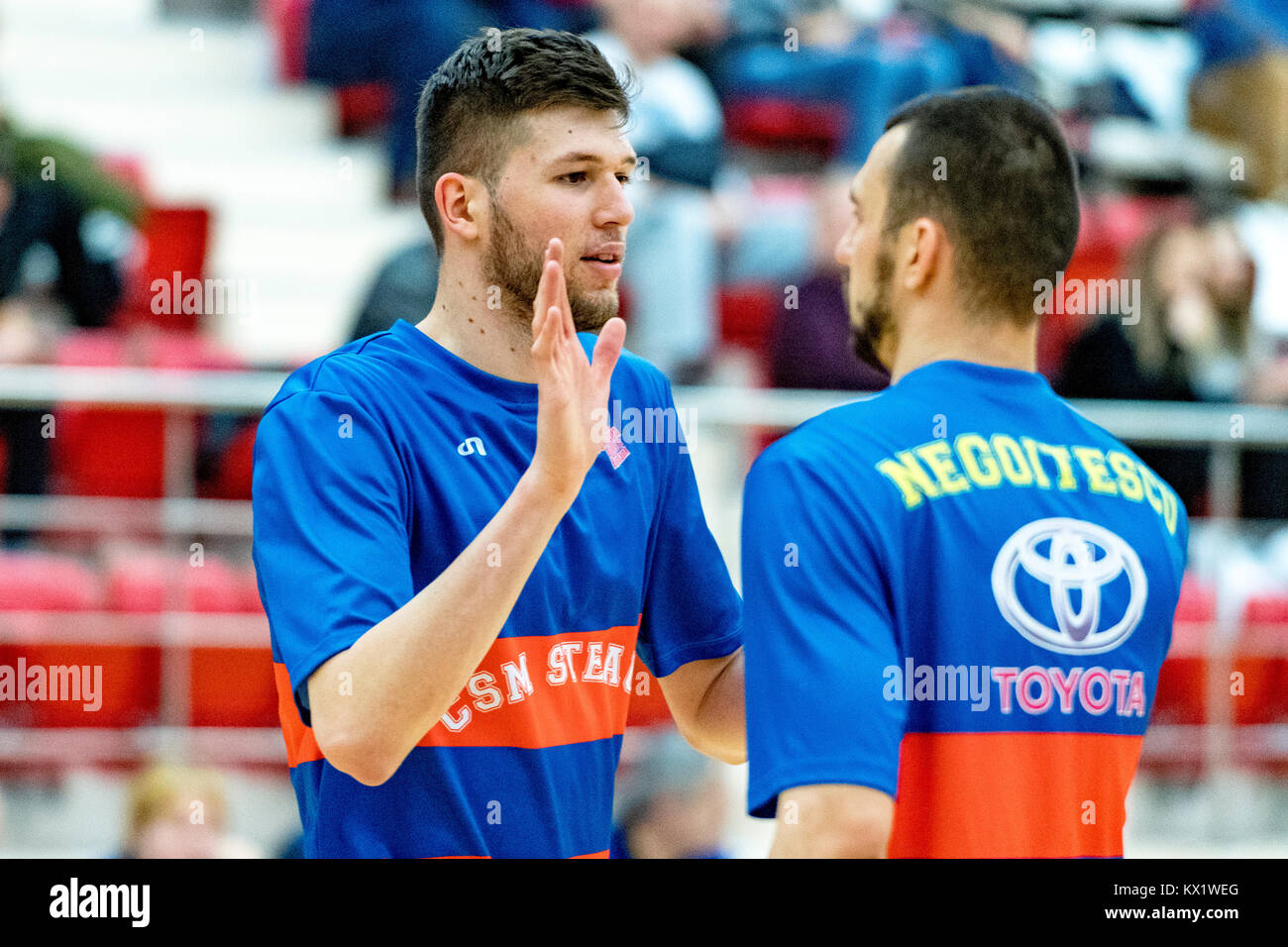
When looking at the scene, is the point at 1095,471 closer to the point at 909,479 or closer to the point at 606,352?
the point at 909,479

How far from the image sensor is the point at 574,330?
188 centimetres

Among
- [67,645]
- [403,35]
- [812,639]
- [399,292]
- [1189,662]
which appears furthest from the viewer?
[403,35]

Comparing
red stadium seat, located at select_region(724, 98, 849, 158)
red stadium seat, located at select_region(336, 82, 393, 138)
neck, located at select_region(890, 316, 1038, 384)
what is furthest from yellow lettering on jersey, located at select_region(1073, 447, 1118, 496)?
red stadium seat, located at select_region(336, 82, 393, 138)

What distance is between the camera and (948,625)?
1711 mm

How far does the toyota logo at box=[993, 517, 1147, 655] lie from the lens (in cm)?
174

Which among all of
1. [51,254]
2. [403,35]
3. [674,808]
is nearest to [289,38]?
[403,35]

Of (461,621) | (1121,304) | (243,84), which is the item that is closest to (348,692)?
(461,621)

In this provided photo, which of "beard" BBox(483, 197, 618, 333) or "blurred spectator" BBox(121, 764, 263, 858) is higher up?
"beard" BBox(483, 197, 618, 333)

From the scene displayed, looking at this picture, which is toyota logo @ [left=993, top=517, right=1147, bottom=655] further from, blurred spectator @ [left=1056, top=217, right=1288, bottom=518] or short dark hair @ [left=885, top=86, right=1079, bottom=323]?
blurred spectator @ [left=1056, top=217, right=1288, bottom=518]

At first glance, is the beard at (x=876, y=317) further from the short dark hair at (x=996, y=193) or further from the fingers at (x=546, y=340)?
the fingers at (x=546, y=340)

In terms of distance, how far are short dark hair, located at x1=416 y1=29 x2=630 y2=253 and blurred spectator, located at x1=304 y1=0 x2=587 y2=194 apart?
13.1ft

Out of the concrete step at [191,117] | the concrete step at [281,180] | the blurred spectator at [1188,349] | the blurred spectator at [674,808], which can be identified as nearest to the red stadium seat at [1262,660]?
the blurred spectator at [1188,349]

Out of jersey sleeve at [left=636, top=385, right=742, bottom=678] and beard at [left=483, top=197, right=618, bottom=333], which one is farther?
jersey sleeve at [left=636, top=385, right=742, bottom=678]

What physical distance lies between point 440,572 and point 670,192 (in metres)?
4.09
